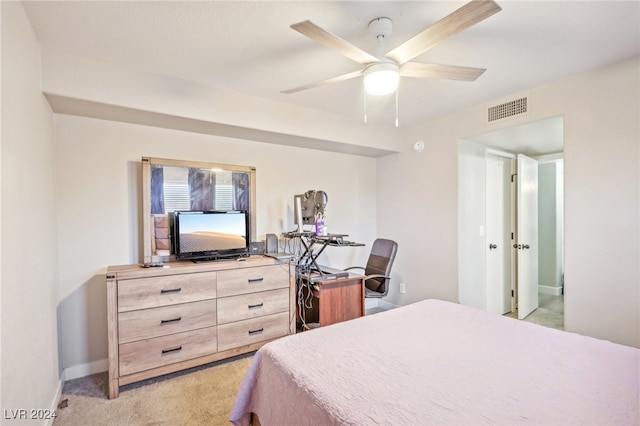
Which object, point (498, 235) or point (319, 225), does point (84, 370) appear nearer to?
point (319, 225)

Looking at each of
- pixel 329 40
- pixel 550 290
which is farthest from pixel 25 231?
pixel 550 290

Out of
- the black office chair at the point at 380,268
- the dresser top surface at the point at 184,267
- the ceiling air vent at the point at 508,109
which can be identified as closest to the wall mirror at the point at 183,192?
the dresser top surface at the point at 184,267

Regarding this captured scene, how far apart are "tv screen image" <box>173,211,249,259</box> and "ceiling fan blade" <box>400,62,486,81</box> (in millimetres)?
2026

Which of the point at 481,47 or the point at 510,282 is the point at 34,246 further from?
the point at 510,282

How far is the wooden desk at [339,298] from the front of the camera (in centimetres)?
281

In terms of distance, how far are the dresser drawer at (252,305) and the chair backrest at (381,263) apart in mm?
1075

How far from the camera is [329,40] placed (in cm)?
148

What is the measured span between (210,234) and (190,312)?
2.38ft

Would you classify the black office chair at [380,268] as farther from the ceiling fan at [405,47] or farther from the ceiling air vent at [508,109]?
the ceiling fan at [405,47]

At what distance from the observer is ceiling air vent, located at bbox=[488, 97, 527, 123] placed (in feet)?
9.11

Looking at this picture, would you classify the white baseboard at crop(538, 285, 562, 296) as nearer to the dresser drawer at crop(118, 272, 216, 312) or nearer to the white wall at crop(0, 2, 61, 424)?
the dresser drawer at crop(118, 272, 216, 312)

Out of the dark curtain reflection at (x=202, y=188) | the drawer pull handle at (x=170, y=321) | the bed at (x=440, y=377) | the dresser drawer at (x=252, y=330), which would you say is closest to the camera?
the bed at (x=440, y=377)

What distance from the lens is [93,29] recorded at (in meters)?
1.84

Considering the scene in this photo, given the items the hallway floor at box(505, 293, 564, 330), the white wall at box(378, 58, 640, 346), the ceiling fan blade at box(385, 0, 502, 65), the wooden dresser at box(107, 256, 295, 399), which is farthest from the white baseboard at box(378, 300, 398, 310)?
the ceiling fan blade at box(385, 0, 502, 65)
